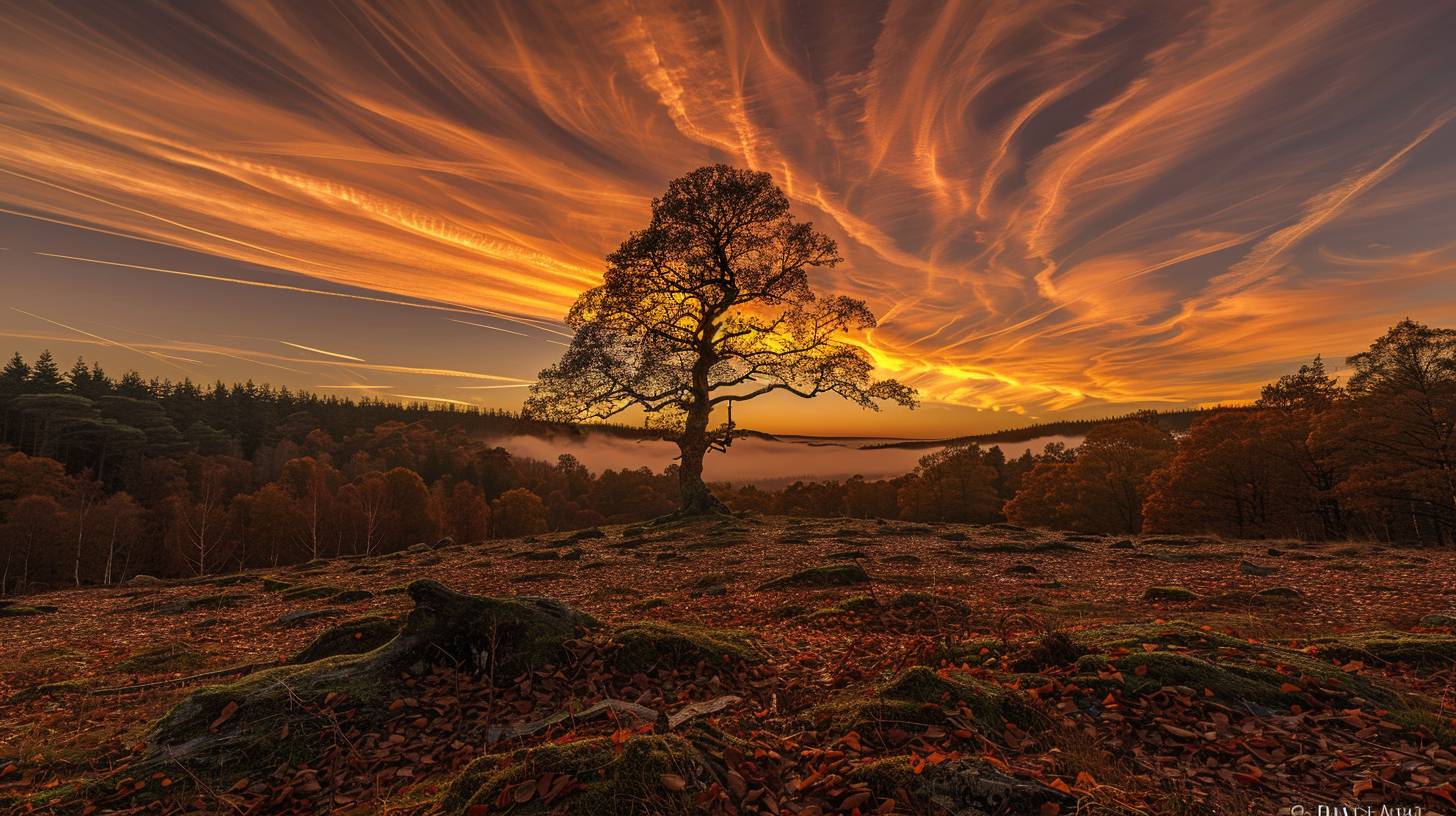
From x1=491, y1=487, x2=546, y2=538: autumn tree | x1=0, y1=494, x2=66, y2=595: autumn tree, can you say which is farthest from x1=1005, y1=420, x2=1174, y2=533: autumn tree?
x1=0, y1=494, x2=66, y2=595: autumn tree

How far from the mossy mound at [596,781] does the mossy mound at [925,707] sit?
198 cm

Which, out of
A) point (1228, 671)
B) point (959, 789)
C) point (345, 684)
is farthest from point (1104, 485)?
point (345, 684)

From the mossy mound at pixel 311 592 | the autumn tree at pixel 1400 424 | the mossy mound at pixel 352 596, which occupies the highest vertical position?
the autumn tree at pixel 1400 424

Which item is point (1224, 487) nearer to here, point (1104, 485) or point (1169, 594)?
point (1104, 485)

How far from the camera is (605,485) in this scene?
111812mm

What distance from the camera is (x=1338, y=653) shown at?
7125 millimetres

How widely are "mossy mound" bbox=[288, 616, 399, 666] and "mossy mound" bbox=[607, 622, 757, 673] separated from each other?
3.90m

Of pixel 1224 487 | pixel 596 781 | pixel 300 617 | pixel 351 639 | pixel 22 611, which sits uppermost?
pixel 1224 487

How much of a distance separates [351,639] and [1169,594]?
16.2 metres

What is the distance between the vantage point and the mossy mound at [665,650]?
24.9ft

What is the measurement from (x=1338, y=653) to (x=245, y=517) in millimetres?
85898

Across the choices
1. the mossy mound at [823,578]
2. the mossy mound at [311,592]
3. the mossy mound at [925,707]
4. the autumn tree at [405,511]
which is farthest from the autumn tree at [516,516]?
the mossy mound at [925,707]

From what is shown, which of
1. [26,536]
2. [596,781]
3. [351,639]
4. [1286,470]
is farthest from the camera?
[26,536]

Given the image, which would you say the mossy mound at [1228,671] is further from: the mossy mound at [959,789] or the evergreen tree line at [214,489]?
the evergreen tree line at [214,489]
